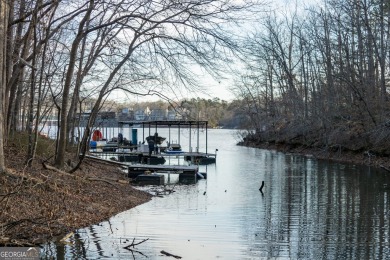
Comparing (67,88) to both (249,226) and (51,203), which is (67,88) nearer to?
(51,203)

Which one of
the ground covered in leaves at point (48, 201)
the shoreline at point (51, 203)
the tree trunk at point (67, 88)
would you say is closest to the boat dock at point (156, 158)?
the ground covered in leaves at point (48, 201)

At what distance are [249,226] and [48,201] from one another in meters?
4.72

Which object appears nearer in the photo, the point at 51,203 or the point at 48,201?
the point at 51,203

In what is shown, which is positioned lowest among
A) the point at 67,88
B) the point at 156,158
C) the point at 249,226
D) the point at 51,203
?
the point at 249,226

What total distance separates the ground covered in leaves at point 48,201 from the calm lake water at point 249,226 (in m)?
0.43

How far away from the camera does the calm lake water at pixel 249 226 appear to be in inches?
398

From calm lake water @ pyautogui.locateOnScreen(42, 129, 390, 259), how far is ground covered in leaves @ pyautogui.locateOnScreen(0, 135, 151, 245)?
43 cm

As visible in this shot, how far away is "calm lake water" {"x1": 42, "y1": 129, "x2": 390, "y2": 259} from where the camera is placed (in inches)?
398

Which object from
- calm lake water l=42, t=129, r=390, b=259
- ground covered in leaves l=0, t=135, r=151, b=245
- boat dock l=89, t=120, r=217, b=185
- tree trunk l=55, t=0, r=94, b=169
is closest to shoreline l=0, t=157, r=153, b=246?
ground covered in leaves l=0, t=135, r=151, b=245

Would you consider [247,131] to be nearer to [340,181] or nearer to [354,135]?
[354,135]

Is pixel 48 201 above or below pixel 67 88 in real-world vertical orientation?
below

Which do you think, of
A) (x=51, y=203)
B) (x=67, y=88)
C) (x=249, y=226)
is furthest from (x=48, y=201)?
(x=67, y=88)

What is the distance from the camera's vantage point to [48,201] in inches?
472

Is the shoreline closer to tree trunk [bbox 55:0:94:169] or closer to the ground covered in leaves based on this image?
the ground covered in leaves
